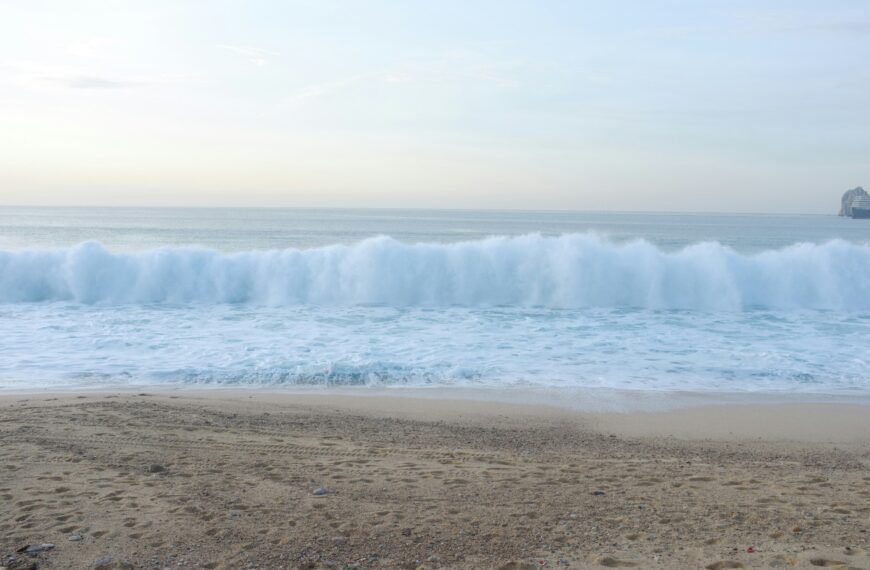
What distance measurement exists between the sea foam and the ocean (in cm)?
6

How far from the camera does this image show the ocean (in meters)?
10.1

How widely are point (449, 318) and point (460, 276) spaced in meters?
5.25

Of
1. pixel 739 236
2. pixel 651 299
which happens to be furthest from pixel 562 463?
pixel 739 236

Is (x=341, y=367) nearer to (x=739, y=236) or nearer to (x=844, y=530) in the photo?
(x=844, y=530)

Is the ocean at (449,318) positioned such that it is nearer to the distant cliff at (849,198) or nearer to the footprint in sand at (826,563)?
the footprint in sand at (826,563)

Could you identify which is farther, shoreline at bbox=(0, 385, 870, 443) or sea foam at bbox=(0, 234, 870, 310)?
sea foam at bbox=(0, 234, 870, 310)

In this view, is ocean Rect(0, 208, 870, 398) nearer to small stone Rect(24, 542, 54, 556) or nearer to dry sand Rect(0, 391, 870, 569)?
dry sand Rect(0, 391, 870, 569)

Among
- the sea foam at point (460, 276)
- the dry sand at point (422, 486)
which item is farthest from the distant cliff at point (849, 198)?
the dry sand at point (422, 486)

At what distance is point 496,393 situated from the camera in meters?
9.19

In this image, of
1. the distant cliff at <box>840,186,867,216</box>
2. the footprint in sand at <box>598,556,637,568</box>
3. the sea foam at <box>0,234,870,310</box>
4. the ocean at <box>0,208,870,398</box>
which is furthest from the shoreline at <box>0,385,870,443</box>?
the distant cliff at <box>840,186,867,216</box>

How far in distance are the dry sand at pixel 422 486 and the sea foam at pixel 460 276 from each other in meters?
10.6

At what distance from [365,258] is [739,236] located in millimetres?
47046

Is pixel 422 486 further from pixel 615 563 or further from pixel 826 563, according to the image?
pixel 826 563

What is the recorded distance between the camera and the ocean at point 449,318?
10055 mm
